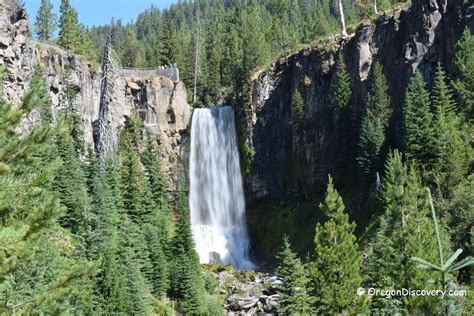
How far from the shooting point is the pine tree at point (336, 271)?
97.1 feet

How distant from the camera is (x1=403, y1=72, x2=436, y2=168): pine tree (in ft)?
129

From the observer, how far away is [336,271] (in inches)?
1182

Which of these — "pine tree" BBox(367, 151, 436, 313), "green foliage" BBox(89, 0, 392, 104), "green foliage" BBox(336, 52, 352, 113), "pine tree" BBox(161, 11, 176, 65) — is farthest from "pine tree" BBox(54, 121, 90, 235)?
"pine tree" BBox(161, 11, 176, 65)

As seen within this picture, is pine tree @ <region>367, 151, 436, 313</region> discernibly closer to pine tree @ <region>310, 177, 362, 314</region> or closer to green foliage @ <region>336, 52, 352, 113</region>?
pine tree @ <region>310, 177, 362, 314</region>

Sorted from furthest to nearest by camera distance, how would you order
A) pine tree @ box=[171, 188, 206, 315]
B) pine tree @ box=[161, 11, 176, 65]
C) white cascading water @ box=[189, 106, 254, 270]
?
pine tree @ box=[161, 11, 176, 65] → white cascading water @ box=[189, 106, 254, 270] → pine tree @ box=[171, 188, 206, 315]

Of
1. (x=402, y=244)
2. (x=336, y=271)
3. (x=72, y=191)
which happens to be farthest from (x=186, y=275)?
(x=402, y=244)

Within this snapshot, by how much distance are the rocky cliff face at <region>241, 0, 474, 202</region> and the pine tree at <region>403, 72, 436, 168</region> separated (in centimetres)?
565

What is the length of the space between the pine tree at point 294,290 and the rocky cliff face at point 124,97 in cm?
2753

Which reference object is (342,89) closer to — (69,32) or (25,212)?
(69,32)

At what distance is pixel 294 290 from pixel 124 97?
37.5m

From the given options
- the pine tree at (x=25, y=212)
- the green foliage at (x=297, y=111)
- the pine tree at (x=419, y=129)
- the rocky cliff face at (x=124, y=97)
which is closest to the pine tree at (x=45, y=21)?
the rocky cliff face at (x=124, y=97)

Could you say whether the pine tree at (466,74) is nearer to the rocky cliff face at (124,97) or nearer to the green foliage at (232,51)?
the green foliage at (232,51)

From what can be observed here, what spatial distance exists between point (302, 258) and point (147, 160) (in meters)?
19.4

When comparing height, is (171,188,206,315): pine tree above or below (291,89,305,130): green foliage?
below
